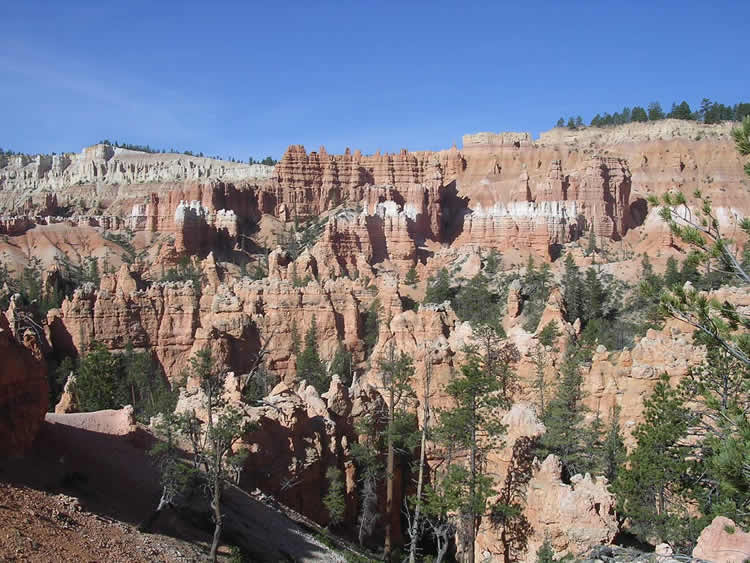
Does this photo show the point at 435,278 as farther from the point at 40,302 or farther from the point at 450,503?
the point at 450,503

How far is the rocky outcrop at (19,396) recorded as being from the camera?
1484 centimetres

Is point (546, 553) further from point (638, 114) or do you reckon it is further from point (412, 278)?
Result: point (638, 114)

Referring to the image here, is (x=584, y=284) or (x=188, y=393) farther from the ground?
(x=584, y=284)

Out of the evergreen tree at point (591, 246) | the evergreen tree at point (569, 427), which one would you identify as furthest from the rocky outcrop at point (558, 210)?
the evergreen tree at point (569, 427)

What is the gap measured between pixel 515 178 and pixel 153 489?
7606 centimetres

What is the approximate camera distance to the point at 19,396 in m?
15.3

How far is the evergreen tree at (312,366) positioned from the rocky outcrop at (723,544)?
29.1m

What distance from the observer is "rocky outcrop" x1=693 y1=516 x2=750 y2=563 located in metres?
10.3

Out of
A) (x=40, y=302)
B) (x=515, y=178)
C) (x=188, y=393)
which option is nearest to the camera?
(x=188, y=393)

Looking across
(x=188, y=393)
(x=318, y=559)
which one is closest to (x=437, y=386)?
(x=188, y=393)

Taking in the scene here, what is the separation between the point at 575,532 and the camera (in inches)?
648

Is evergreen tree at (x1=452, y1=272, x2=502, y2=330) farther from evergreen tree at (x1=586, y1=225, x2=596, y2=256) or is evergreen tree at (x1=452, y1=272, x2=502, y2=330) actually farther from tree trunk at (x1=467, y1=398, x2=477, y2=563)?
tree trunk at (x1=467, y1=398, x2=477, y2=563)

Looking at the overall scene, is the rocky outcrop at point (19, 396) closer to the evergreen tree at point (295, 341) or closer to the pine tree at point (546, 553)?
the pine tree at point (546, 553)

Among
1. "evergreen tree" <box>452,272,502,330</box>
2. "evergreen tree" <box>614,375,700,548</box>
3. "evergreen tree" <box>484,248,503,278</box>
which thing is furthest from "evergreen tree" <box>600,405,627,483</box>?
"evergreen tree" <box>484,248,503,278</box>
